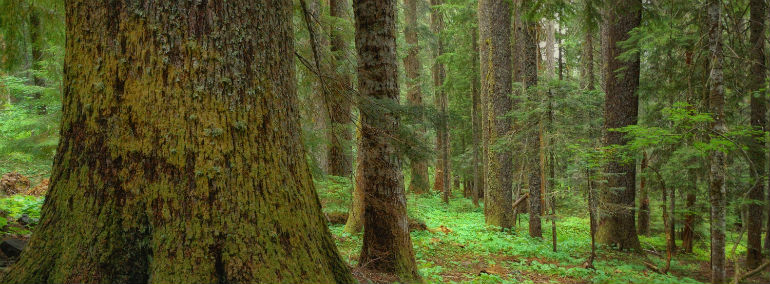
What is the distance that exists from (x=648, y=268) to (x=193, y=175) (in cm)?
952

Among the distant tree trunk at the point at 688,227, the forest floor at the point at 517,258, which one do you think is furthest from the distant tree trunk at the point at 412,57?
the distant tree trunk at the point at 688,227

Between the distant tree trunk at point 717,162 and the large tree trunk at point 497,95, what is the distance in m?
5.04

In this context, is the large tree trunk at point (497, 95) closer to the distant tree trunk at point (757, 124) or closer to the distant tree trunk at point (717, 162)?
the distant tree trunk at point (717, 162)

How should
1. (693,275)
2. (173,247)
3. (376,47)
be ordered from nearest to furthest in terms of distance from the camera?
(173,247) < (376,47) < (693,275)

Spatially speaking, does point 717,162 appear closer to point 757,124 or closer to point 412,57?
point 757,124

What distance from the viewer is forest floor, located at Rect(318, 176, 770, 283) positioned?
6711mm

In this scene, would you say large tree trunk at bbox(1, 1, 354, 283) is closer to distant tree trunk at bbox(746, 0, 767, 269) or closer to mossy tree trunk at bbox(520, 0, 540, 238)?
mossy tree trunk at bbox(520, 0, 540, 238)

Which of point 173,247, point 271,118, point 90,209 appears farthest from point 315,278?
point 90,209

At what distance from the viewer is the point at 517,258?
332 inches

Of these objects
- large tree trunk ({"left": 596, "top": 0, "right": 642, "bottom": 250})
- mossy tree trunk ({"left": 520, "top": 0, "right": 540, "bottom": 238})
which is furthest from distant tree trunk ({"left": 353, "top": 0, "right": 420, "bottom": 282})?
large tree trunk ({"left": 596, "top": 0, "right": 642, "bottom": 250})

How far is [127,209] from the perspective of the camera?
2.12 metres

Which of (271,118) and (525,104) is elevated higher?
(525,104)

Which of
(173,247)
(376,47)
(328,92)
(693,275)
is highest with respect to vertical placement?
(376,47)

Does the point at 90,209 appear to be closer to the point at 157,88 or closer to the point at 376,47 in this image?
the point at 157,88
